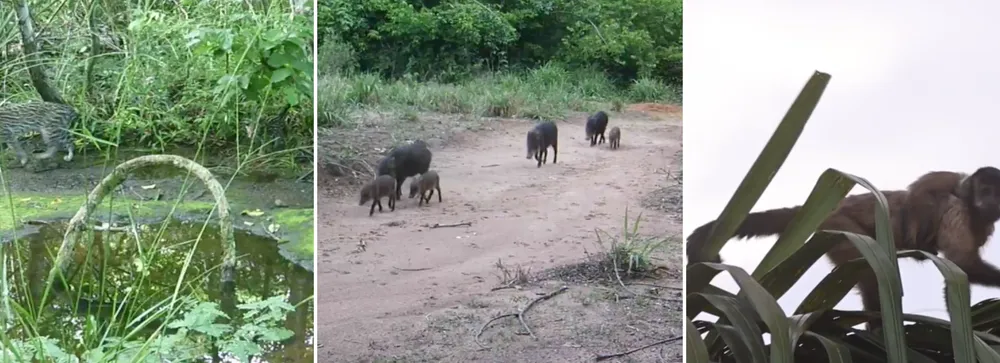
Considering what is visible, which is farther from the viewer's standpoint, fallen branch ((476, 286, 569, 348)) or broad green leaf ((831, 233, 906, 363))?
fallen branch ((476, 286, 569, 348))

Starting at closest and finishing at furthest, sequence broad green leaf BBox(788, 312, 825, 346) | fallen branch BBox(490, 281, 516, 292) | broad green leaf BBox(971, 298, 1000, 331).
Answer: broad green leaf BBox(788, 312, 825, 346)
broad green leaf BBox(971, 298, 1000, 331)
fallen branch BBox(490, 281, 516, 292)

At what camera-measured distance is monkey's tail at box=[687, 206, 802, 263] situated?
1910 millimetres

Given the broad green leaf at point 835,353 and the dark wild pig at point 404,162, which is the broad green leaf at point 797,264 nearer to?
the broad green leaf at point 835,353

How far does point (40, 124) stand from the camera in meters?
1.82

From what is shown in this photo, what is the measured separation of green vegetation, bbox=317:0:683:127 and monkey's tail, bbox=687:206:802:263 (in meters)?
0.34

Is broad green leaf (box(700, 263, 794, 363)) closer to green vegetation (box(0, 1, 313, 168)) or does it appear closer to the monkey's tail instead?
the monkey's tail

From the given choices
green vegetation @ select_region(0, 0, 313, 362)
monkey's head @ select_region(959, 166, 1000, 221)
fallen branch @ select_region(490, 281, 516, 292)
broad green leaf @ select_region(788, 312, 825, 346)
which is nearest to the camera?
broad green leaf @ select_region(788, 312, 825, 346)

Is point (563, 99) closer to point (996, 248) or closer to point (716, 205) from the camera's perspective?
point (716, 205)

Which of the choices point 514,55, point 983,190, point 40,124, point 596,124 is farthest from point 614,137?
point 40,124

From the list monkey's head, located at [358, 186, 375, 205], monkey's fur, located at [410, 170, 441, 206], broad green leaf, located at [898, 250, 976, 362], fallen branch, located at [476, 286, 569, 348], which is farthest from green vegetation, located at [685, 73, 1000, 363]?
monkey's head, located at [358, 186, 375, 205]

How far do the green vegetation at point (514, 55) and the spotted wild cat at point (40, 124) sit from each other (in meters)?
0.68

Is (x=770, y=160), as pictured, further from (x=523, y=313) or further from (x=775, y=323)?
(x=523, y=313)

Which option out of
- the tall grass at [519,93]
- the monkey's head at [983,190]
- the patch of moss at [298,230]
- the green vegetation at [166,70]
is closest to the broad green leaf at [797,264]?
the tall grass at [519,93]

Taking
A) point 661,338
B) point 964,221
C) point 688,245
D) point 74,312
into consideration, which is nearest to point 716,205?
point 688,245
